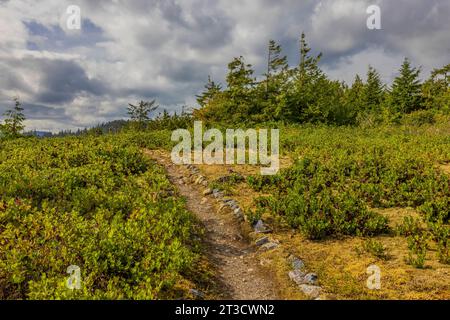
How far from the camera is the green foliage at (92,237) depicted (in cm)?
653

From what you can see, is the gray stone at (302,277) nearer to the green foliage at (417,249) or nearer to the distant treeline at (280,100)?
the green foliage at (417,249)

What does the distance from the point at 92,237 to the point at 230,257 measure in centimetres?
365

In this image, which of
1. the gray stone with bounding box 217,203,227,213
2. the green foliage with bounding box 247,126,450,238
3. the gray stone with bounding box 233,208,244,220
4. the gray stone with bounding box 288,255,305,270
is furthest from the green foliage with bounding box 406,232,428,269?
the gray stone with bounding box 217,203,227,213

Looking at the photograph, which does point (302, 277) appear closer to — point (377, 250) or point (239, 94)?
point (377, 250)

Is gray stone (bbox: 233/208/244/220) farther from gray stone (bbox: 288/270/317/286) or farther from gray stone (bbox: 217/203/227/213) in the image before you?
gray stone (bbox: 288/270/317/286)

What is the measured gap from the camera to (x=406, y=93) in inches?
2394

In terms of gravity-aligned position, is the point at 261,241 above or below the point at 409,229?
below

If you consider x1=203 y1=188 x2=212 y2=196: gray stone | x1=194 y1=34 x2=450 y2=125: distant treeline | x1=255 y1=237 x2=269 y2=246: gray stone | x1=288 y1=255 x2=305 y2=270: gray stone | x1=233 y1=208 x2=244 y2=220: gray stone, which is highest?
x1=194 y1=34 x2=450 y2=125: distant treeline

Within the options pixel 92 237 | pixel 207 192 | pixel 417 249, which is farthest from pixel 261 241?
pixel 207 192

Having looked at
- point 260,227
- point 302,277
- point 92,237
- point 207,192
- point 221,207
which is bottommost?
point 302,277

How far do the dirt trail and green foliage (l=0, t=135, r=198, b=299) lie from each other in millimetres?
716

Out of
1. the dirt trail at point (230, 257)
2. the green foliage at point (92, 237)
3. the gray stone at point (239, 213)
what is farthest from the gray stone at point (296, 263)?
the gray stone at point (239, 213)

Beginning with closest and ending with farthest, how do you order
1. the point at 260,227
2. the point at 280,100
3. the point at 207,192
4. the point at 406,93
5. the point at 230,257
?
the point at 230,257 < the point at 260,227 < the point at 207,192 < the point at 280,100 < the point at 406,93

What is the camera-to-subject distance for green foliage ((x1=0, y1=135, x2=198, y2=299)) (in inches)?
257
